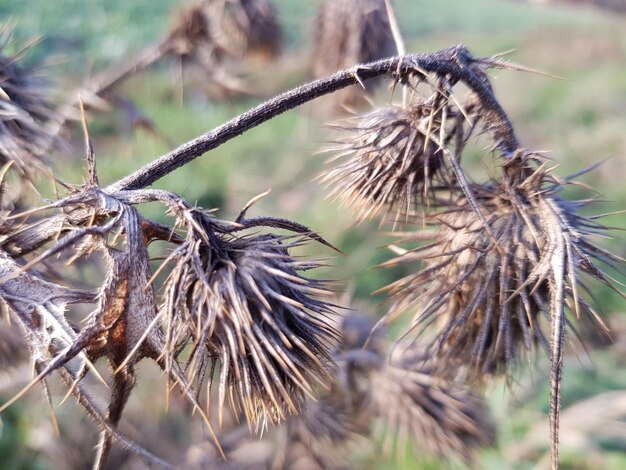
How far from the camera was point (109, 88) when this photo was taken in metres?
2.98

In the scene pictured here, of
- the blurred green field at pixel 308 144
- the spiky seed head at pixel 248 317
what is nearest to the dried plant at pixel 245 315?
the spiky seed head at pixel 248 317

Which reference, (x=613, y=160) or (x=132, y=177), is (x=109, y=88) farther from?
(x=613, y=160)

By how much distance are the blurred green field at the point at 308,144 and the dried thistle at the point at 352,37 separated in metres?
0.53

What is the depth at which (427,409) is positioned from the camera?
2.55m

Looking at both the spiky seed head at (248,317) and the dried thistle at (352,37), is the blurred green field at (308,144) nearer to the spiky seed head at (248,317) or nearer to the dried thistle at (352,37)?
the spiky seed head at (248,317)

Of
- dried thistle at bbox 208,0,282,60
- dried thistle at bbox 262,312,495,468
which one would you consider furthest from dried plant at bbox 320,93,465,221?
dried thistle at bbox 208,0,282,60

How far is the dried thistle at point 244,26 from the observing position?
3.56 meters

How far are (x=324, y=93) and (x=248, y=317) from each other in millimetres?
543

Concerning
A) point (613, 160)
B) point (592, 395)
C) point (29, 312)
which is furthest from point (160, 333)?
point (613, 160)

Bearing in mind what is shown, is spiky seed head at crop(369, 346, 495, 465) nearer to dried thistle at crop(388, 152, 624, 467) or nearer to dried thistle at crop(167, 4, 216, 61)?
dried thistle at crop(388, 152, 624, 467)

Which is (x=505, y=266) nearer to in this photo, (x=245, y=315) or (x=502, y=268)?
(x=502, y=268)

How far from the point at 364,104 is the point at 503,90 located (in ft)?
33.7

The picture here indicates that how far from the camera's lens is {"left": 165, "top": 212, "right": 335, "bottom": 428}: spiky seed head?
110cm

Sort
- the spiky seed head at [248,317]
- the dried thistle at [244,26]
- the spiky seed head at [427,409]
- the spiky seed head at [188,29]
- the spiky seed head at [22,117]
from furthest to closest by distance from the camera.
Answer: the dried thistle at [244,26] → the spiky seed head at [188,29] → the spiky seed head at [427,409] → the spiky seed head at [22,117] → the spiky seed head at [248,317]
